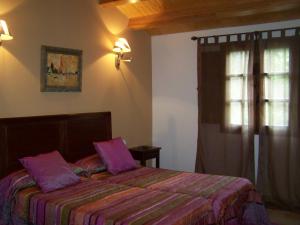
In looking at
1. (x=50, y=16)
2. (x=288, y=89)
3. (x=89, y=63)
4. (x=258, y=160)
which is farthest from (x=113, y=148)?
(x=288, y=89)

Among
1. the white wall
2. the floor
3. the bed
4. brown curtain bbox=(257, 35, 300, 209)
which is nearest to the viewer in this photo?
the bed

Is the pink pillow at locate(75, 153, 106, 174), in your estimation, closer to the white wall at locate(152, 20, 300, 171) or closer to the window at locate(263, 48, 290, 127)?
the white wall at locate(152, 20, 300, 171)

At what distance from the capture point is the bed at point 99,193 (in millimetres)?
2436

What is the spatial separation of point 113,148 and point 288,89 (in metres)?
2.19

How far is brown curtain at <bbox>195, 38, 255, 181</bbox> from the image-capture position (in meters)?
Result: 4.29

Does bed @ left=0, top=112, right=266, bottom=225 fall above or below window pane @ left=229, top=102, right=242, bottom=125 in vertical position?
below

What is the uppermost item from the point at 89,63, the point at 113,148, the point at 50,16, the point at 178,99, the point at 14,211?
the point at 50,16

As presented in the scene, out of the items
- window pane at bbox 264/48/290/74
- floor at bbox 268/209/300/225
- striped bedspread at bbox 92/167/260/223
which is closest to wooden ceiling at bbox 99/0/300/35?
window pane at bbox 264/48/290/74

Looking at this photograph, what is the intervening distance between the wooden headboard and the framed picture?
32 cm

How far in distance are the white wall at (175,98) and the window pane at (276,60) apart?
893 mm

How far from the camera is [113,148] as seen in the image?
149 inches

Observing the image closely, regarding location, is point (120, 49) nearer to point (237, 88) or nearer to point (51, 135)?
point (51, 135)

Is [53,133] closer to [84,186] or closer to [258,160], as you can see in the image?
[84,186]

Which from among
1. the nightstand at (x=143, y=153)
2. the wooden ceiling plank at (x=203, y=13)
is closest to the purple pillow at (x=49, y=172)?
the nightstand at (x=143, y=153)
